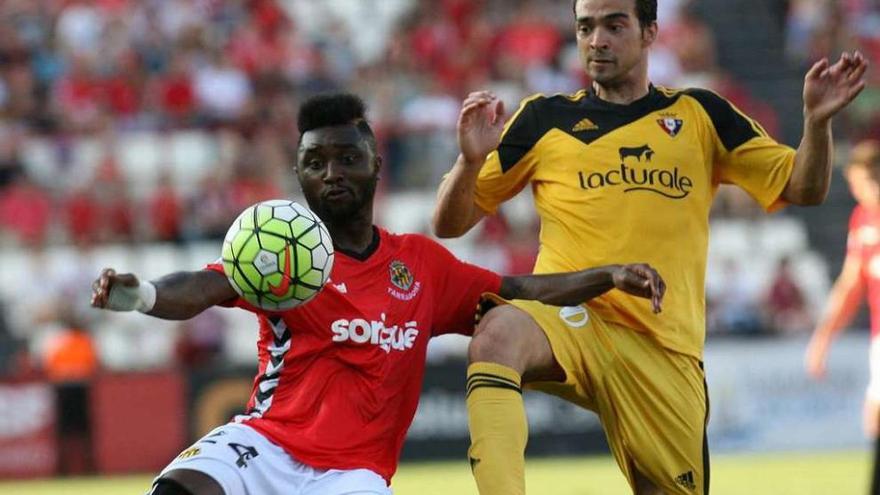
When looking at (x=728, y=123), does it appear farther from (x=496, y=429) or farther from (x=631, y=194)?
(x=496, y=429)

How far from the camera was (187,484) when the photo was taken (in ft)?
18.7

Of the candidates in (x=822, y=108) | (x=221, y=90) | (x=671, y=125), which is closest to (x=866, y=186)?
(x=671, y=125)

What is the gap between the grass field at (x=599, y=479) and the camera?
12328 mm

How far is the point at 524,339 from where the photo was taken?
6500mm

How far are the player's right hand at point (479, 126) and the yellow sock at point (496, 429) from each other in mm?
909

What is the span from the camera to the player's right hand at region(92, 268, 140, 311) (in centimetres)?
538

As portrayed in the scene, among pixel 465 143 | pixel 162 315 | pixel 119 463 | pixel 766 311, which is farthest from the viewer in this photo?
pixel 766 311

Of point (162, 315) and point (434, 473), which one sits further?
point (434, 473)

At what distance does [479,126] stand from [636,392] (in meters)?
1.31

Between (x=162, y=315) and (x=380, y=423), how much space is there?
3.33 ft

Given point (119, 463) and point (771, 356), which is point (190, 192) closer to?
point (119, 463)

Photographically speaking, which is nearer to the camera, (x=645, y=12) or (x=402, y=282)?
(x=402, y=282)

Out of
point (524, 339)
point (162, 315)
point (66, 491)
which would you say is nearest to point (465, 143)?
point (524, 339)

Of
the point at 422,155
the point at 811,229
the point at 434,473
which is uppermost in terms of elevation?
the point at 422,155
